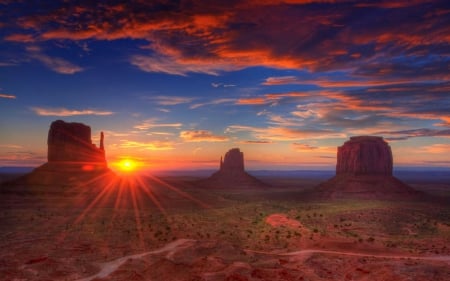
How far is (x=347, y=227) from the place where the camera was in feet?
171

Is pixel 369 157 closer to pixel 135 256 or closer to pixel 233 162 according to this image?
pixel 233 162

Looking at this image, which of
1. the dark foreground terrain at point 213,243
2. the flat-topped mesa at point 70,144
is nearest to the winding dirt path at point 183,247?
the dark foreground terrain at point 213,243

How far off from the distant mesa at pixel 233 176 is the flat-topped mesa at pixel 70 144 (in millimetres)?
66878

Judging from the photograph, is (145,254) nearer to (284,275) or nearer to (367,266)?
(284,275)

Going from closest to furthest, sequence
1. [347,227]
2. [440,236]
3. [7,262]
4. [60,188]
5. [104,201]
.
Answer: [7,262] → [440,236] → [347,227] → [104,201] → [60,188]

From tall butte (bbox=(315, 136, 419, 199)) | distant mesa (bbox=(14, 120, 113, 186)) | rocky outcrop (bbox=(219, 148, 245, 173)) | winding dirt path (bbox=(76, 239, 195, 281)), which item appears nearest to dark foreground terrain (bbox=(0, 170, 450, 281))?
winding dirt path (bbox=(76, 239, 195, 281))

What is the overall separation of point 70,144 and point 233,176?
3381 inches

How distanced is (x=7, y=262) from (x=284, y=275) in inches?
1017

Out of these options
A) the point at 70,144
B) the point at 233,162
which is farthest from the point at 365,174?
the point at 70,144

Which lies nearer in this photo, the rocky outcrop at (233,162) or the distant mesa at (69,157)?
the distant mesa at (69,157)

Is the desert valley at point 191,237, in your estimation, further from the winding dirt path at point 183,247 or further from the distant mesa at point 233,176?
the distant mesa at point 233,176

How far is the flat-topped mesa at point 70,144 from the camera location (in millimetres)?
97625

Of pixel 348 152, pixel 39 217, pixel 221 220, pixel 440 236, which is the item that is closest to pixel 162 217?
pixel 221 220

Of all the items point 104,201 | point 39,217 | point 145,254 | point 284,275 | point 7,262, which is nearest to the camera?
point 284,275
